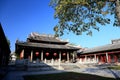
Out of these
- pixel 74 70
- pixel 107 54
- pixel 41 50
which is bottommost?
pixel 74 70

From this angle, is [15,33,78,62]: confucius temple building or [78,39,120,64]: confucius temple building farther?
[78,39,120,64]: confucius temple building

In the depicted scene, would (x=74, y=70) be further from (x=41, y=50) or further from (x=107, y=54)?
(x=107, y=54)

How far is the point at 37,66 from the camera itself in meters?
21.5

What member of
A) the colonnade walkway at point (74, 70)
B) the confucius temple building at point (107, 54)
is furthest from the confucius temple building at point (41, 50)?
the colonnade walkway at point (74, 70)

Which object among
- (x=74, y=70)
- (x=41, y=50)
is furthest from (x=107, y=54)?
(x=74, y=70)

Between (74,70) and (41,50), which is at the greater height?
(41,50)

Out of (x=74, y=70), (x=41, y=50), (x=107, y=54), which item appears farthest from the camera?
(x=107, y=54)

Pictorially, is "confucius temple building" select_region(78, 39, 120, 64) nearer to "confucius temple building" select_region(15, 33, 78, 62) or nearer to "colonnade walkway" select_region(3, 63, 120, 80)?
"confucius temple building" select_region(15, 33, 78, 62)

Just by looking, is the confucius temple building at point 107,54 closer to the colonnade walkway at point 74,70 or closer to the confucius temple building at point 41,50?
the confucius temple building at point 41,50

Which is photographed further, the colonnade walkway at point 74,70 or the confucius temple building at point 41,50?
the confucius temple building at point 41,50

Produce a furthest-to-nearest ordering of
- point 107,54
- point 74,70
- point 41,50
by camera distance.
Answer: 1. point 107,54
2. point 41,50
3. point 74,70

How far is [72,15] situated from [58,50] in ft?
69.4

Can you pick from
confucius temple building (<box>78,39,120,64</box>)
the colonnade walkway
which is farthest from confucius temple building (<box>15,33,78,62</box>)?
the colonnade walkway

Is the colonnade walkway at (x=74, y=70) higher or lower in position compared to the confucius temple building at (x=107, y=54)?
lower
